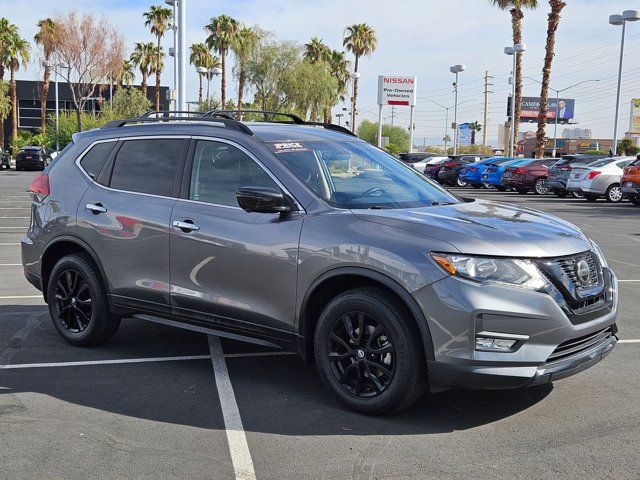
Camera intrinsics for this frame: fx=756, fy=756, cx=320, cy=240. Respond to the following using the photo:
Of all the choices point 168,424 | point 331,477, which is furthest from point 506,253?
point 168,424

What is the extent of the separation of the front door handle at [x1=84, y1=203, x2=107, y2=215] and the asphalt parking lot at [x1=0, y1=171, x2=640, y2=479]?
1145 mm

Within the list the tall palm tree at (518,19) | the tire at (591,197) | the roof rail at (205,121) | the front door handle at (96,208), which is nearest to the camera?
the roof rail at (205,121)

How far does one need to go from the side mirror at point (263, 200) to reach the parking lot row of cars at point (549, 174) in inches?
544

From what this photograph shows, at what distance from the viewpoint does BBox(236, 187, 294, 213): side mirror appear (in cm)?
474

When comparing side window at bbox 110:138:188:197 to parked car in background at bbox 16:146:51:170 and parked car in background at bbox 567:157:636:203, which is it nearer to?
parked car in background at bbox 567:157:636:203

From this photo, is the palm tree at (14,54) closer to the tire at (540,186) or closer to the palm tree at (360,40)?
the palm tree at (360,40)

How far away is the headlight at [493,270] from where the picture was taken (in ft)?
13.6

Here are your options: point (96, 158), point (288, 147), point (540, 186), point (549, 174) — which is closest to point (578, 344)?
point (288, 147)

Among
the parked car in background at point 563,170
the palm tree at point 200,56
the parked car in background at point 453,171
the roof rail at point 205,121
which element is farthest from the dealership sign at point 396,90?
the roof rail at point 205,121

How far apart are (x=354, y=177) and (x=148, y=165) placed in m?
1.66

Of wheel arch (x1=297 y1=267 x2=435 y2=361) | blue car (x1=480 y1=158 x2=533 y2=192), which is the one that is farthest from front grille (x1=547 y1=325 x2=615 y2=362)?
blue car (x1=480 y1=158 x2=533 y2=192)

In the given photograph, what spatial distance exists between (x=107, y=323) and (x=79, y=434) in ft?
5.89

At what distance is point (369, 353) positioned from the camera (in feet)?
14.9

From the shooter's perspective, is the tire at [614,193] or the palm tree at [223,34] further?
the palm tree at [223,34]
